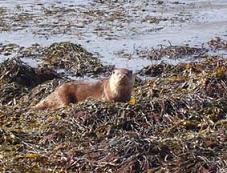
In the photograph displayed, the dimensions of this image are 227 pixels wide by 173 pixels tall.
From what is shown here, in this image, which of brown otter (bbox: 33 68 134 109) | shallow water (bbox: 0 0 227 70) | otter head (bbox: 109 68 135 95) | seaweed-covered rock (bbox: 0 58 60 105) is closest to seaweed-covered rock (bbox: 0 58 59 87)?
seaweed-covered rock (bbox: 0 58 60 105)

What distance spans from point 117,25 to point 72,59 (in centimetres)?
376

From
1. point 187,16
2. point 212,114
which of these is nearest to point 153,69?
point 212,114

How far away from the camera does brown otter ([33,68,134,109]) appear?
6566 millimetres

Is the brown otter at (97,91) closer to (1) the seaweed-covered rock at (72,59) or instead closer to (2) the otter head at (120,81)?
(2) the otter head at (120,81)

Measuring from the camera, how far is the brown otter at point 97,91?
6566mm

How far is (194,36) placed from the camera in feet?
37.7

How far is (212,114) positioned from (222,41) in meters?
4.97

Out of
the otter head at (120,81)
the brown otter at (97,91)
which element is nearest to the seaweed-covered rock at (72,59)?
the brown otter at (97,91)

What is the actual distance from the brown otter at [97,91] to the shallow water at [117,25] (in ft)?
7.48

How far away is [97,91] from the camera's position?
684 centimetres

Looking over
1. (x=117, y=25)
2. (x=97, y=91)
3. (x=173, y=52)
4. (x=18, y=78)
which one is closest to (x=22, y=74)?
(x=18, y=78)

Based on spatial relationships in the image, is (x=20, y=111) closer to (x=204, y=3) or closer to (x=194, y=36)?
(x=194, y=36)

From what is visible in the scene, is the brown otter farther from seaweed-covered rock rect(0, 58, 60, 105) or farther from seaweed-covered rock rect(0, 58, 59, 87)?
seaweed-covered rock rect(0, 58, 59, 87)

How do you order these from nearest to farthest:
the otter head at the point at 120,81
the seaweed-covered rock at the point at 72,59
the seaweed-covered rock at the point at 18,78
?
1. the otter head at the point at 120,81
2. the seaweed-covered rock at the point at 18,78
3. the seaweed-covered rock at the point at 72,59
